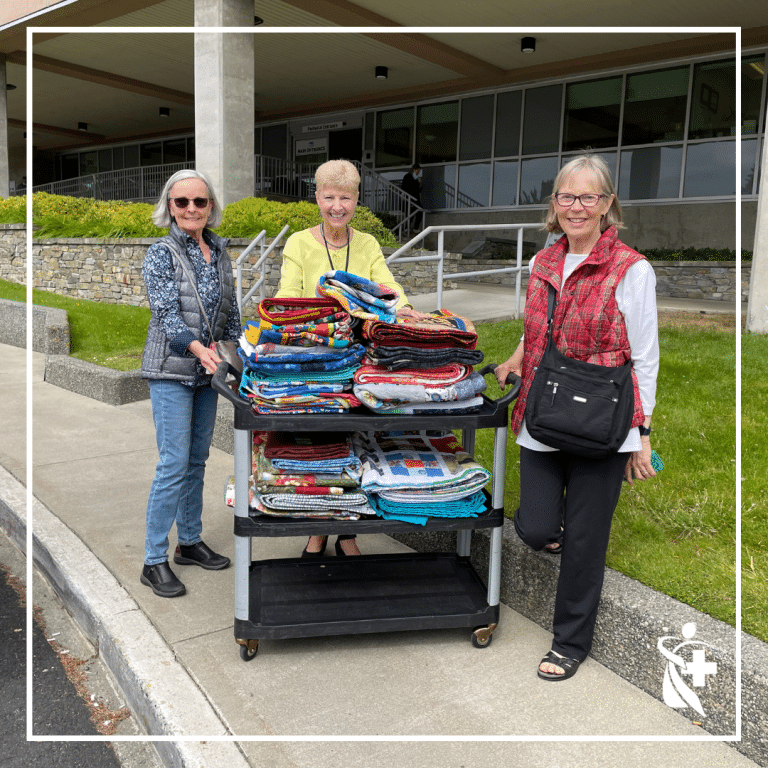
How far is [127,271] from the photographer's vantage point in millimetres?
12188

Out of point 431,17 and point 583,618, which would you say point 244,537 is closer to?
point 583,618

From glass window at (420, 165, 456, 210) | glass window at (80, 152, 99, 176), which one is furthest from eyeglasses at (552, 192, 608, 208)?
glass window at (80, 152, 99, 176)

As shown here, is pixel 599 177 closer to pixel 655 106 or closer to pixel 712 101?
pixel 712 101

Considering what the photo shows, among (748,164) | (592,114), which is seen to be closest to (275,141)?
(592,114)

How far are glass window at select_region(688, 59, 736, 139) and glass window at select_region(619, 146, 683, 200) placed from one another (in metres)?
0.69

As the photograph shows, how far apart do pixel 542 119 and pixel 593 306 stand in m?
17.4

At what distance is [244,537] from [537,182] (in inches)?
690

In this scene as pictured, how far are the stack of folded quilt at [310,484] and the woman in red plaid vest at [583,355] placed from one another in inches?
27.2

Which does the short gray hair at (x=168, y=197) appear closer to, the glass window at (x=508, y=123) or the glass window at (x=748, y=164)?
the glass window at (x=748, y=164)

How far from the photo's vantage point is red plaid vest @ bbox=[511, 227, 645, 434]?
271 cm

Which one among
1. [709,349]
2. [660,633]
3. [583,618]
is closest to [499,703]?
[583,618]

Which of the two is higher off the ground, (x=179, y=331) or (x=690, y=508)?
(x=179, y=331)

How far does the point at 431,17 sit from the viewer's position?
14.7 m

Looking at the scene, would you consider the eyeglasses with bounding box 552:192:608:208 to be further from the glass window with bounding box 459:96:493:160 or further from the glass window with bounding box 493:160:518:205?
the glass window with bounding box 459:96:493:160
